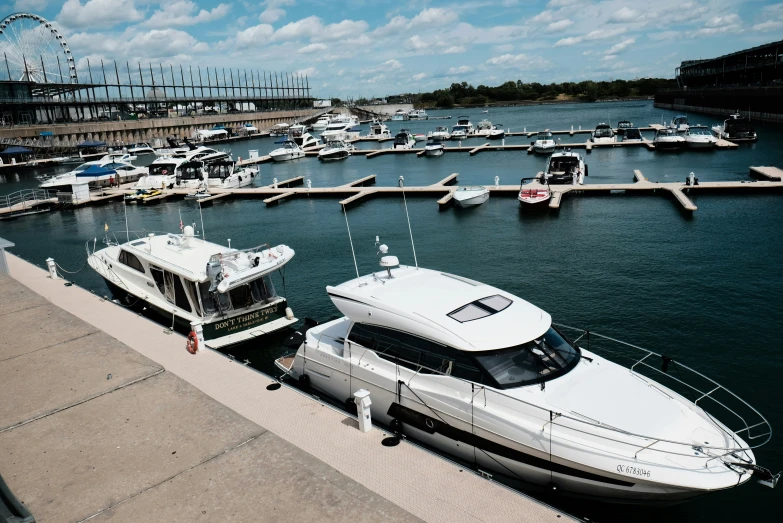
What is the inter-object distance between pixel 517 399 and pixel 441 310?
227cm

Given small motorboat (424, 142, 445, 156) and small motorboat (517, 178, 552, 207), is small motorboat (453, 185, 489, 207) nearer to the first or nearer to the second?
small motorboat (517, 178, 552, 207)

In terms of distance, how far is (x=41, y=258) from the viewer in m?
30.9

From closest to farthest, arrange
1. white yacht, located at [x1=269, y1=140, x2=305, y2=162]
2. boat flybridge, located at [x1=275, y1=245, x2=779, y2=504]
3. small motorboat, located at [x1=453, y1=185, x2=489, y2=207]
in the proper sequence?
boat flybridge, located at [x1=275, y1=245, x2=779, y2=504], small motorboat, located at [x1=453, y1=185, x2=489, y2=207], white yacht, located at [x1=269, y1=140, x2=305, y2=162]

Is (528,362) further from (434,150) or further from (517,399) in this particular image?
(434,150)

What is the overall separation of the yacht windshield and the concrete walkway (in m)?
1.87

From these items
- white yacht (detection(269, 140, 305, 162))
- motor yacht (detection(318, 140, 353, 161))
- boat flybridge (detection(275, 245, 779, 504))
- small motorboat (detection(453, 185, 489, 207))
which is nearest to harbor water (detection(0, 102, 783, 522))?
small motorboat (detection(453, 185, 489, 207))

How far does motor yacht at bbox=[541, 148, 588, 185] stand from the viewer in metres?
40.5

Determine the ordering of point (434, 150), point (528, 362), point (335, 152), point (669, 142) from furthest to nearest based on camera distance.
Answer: point (335, 152) < point (434, 150) < point (669, 142) < point (528, 362)

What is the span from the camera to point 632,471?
26.6 ft

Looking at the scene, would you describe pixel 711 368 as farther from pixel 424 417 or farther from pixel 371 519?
pixel 371 519

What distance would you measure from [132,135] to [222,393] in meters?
126

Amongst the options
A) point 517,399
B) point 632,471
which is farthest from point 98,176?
point 632,471

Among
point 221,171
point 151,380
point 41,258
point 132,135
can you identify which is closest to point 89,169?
point 221,171

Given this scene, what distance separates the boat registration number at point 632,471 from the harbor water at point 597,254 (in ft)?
4.52
